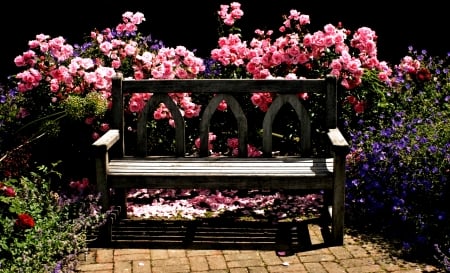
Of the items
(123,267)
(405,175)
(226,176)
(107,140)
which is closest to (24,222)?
(123,267)

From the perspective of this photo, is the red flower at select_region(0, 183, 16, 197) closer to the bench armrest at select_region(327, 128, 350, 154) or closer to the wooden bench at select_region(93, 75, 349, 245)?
the wooden bench at select_region(93, 75, 349, 245)

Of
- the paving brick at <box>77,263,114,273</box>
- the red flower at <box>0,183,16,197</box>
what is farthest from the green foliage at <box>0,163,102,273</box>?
the paving brick at <box>77,263,114,273</box>

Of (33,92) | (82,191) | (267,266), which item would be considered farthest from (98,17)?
(267,266)

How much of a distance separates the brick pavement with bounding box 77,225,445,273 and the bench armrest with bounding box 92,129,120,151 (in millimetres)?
722

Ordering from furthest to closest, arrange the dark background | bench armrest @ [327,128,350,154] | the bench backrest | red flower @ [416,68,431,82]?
the dark background → red flower @ [416,68,431,82] → the bench backrest → bench armrest @ [327,128,350,154]

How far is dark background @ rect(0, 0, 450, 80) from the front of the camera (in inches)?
316

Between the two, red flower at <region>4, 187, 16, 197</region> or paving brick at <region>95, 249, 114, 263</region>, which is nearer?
red flower at <region>4, 187, 16, 197</region>

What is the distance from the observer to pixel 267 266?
15.1 feet

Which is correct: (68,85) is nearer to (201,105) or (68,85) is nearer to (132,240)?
(201,105)

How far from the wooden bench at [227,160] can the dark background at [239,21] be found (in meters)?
2.75

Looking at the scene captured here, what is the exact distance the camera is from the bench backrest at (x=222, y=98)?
539 cm

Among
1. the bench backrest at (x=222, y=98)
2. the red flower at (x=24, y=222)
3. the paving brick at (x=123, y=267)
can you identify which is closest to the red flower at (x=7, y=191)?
the red flower at (x=24, y=222)

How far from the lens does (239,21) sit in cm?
809

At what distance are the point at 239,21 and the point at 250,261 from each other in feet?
13.2
